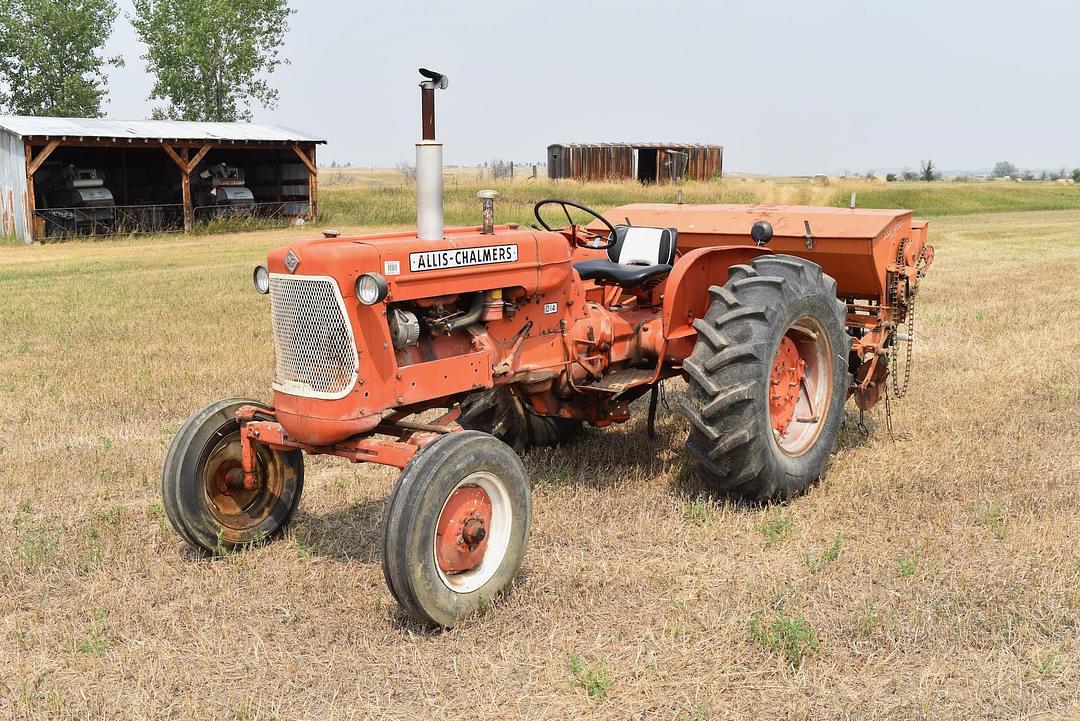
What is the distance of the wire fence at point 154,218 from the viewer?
23.9 metres

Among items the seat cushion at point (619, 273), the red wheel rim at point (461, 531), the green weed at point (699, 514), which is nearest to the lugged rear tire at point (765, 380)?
the green weed at point (699, 514)

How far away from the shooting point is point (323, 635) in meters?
3.95

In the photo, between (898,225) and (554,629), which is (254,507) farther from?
(898,225)

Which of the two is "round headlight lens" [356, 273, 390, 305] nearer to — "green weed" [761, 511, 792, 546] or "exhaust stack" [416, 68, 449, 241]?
"exhaust stack" [416, 68, 449, 241]

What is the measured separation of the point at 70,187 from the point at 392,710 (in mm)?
24765

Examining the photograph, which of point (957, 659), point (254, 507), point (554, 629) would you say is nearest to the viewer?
point (957, 659)

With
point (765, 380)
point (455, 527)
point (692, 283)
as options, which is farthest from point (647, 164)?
point (455, 527)

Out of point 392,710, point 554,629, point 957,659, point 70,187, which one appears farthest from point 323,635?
point 70,187

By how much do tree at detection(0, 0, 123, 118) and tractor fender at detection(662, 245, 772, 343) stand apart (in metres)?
41.2

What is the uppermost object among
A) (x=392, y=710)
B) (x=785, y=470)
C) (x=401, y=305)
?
(x=401, y=305)

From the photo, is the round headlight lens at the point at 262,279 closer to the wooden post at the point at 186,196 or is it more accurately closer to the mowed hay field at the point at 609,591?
the mowed hay field at the point at 609,591

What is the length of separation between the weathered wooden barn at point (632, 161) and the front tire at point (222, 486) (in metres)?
35.7

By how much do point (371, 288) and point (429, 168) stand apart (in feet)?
2.14

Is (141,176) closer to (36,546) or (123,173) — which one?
(123,173)
